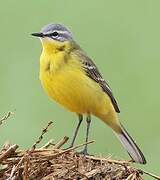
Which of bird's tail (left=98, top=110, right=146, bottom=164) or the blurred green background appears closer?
bird's tail (left=98, top=110, right=146, bottom=164)

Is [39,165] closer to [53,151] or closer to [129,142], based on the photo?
[53,151]

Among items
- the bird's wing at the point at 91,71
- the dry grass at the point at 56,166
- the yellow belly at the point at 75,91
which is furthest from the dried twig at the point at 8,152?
the bird's wing at the point at 91,71

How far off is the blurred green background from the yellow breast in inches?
31.1

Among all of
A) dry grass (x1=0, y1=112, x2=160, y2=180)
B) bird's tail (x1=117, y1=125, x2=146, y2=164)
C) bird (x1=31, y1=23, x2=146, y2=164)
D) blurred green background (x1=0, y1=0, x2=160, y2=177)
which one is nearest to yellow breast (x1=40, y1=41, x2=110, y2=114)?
bird (x1=31, y1=23, x2=146, y2=164)

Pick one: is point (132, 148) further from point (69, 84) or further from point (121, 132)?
point (69, 84)

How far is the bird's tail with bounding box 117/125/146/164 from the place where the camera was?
722 cm

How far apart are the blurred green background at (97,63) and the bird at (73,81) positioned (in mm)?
661

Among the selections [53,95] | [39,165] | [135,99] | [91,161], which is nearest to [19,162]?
[39,165]

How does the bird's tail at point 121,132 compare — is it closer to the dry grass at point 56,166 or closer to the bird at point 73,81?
the bird at point 73,81

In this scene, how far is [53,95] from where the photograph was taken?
25.8ft

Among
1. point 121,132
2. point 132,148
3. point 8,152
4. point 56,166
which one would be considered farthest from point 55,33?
point 8,152

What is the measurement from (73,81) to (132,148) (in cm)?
74

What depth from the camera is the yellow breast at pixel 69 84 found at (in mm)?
7805

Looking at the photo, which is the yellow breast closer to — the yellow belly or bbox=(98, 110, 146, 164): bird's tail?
the yellow belly
